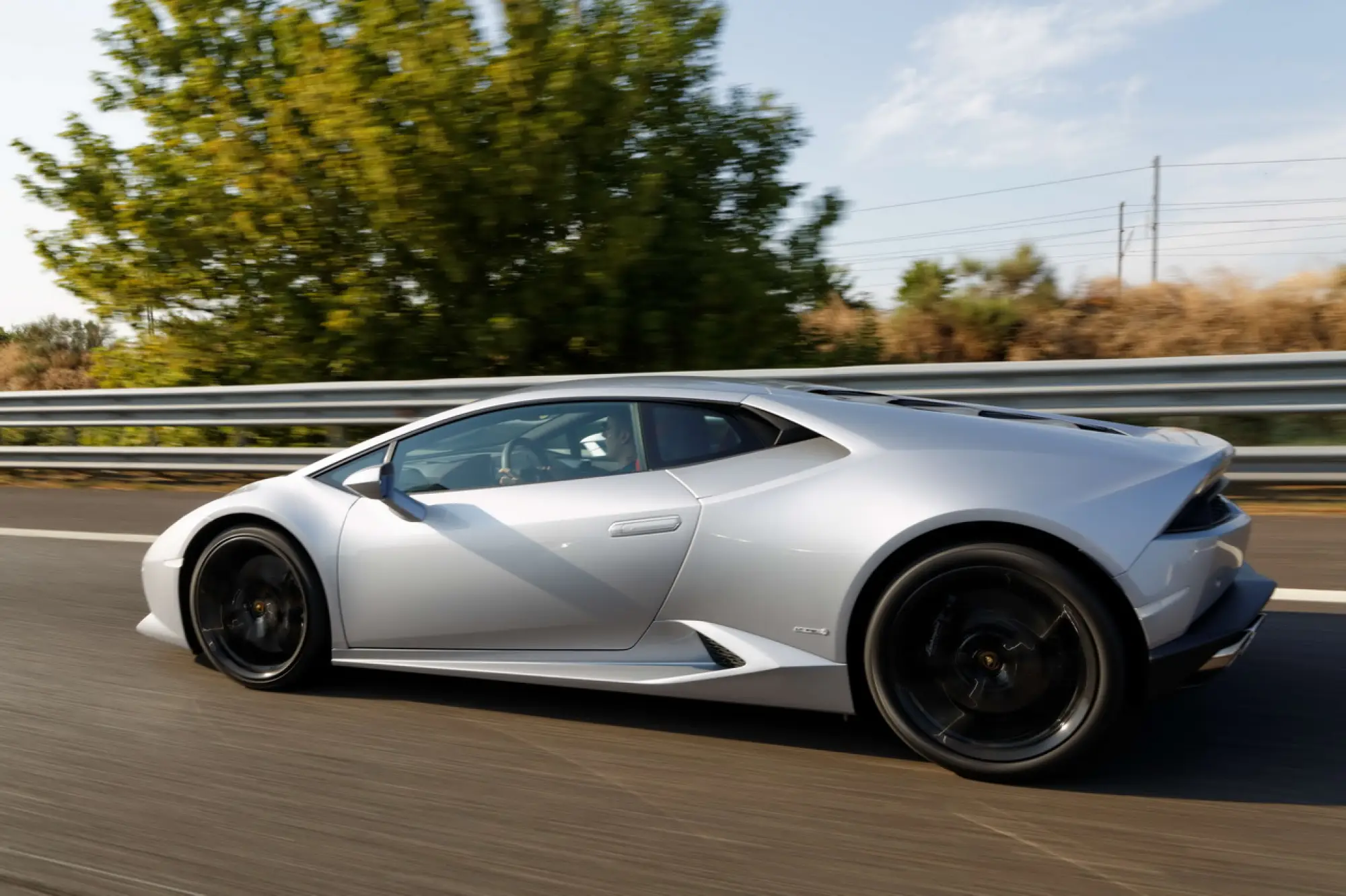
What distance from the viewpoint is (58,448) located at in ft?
37.0

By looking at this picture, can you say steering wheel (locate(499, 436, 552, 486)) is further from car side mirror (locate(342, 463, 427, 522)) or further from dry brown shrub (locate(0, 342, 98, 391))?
dry brown shrub (locate(0, 342, 98, 391))

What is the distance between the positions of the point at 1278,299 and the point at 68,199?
12429 millimetres

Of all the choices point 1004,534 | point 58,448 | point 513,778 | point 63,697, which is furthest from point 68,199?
point 1004,534

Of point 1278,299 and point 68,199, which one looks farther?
point 68,199

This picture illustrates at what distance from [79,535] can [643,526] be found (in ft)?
20.0

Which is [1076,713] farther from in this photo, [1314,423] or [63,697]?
[1314,423]

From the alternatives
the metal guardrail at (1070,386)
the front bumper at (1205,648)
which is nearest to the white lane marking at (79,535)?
the metal guardrail at (1070,386)

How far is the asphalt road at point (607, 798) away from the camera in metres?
2.86

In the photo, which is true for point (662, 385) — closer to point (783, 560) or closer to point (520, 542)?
point (520, 542)

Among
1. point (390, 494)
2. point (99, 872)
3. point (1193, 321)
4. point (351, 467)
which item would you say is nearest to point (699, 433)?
point (390, 494)

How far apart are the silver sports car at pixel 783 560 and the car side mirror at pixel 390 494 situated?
0.01 metres

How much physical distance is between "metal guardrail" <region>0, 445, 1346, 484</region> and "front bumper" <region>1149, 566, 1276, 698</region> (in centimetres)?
427

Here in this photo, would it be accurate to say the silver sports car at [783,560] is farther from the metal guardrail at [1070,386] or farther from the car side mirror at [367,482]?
the metal guardrail at [1070,386]

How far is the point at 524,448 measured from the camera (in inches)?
163
